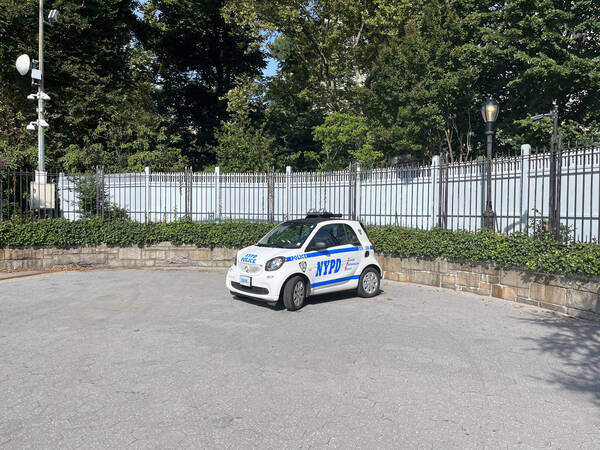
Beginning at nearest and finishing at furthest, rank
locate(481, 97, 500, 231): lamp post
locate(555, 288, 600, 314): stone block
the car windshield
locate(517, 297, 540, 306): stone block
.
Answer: locate(555, 288, 600, 314): stone block
locate(517, 297, 540, 306): stone block
the car windshield
locate(481, 97, 500, 231): lamp post

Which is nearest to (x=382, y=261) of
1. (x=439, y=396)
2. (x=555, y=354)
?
(x=555, y=354)

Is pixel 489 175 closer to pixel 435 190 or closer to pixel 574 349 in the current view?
pixel 435 190

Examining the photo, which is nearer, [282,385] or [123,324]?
[282,385]

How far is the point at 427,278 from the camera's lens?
1135cm

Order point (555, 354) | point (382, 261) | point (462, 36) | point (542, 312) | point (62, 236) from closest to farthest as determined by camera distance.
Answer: point (555, 354), point (542, 312), point (382, 261), point (62, 236), point (462, 36)

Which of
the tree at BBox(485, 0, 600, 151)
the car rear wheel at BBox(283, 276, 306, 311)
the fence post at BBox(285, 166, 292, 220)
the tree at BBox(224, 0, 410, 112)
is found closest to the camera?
the car rear wheel at BBox(283, 276, 306, 311)

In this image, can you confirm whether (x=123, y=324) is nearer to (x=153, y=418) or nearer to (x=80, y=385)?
(x=80, y=385)

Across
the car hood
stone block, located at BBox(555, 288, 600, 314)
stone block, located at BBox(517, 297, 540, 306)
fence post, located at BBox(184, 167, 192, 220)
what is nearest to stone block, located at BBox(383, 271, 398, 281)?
stone block, located at BBox(517, 297, 540, 306)

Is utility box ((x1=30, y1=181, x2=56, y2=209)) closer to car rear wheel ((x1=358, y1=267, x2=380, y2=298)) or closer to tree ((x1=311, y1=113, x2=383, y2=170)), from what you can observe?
car rear wheel ((x1=358, y1=267, x2=380, y2=298))

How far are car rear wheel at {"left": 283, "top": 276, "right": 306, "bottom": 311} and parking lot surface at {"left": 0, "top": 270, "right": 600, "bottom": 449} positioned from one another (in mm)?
230

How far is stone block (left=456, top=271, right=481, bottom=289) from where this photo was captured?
10211 mm

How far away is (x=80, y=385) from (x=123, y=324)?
2.68 meters

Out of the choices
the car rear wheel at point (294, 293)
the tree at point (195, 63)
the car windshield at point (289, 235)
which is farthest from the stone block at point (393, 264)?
the tree at point (195, 63)

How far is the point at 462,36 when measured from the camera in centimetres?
2269
